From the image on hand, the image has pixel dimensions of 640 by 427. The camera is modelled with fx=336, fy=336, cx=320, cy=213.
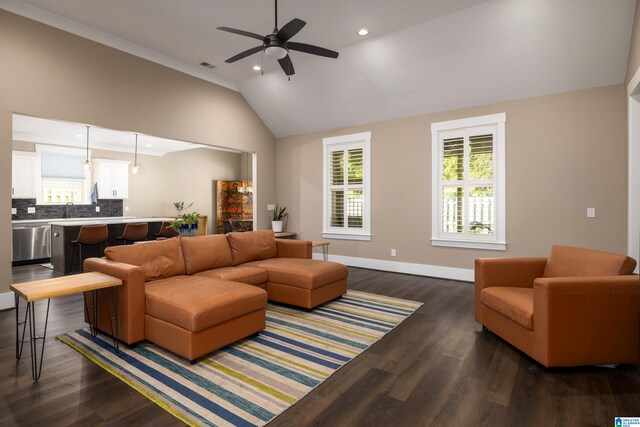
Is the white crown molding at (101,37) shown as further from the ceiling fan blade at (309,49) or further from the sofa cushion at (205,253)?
the sofa cushion at (205,253)

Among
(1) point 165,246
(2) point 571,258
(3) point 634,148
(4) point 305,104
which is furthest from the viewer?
(4) point 305,104

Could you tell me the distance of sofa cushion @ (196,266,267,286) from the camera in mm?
3727

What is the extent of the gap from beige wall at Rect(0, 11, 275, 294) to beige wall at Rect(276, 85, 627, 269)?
2.83 metres

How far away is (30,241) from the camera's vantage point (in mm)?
7012

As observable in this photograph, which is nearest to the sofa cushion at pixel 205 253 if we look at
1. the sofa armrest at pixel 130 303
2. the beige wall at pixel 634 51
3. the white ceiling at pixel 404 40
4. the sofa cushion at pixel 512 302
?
the sofa armrest at pixel 130 303

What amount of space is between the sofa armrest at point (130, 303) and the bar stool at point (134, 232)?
4114 millimetres

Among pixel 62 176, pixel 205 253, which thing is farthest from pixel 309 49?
pixel 62 176

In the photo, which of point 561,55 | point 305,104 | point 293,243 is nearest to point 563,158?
point 561,55

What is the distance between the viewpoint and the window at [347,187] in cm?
658

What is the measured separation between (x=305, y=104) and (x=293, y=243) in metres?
3.10

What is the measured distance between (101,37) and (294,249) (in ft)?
13.3

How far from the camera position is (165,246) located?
3645mm

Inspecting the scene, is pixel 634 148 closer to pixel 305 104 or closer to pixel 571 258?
→ pixel 571 258

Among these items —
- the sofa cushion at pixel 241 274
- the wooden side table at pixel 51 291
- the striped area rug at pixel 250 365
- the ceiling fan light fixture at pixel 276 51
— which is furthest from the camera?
the sofa cushion at pixel 241 274
